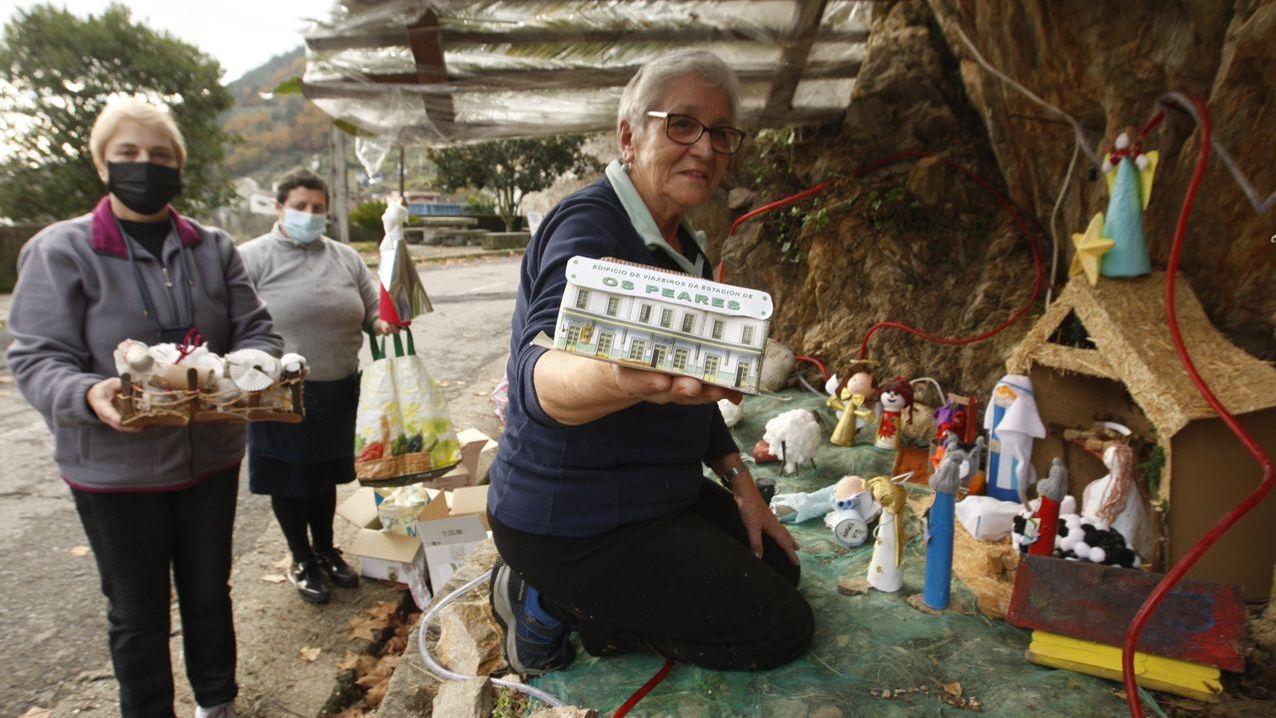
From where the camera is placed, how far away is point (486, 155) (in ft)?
77.3

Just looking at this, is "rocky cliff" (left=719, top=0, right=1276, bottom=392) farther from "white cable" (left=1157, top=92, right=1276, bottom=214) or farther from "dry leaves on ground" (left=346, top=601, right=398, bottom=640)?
"dry leaves on ground" (left=346, top=601, right=398, bottom=640)

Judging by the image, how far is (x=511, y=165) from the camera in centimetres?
2439

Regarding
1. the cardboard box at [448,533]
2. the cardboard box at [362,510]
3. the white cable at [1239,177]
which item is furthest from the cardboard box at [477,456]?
the white cable at [1239,177]

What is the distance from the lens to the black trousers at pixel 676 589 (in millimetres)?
1946

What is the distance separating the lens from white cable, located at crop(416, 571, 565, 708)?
84.0 inches

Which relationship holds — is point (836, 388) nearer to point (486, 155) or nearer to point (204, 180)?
point (204, 180)

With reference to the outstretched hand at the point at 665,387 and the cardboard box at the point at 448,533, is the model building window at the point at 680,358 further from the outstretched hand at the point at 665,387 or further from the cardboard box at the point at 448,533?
the cardboard box at the point at 448,533

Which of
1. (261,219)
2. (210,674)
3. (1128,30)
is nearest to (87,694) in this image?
(210,674)

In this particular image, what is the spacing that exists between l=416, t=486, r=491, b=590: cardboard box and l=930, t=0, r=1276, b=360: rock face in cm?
325

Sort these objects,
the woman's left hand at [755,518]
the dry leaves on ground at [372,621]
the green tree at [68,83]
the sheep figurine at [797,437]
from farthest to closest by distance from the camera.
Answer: the green tree at [68,83] → the sheep figurine at [797,437] → the dry leaves on ground at [372,621] → the woman's left hand at [755,518]

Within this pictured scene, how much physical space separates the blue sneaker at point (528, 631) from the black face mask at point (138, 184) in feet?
5.63

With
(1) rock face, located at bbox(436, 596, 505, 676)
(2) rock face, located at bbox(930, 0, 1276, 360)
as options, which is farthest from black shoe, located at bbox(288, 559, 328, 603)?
(2) rock face, located at bbox(930, 0, 1276, 360)

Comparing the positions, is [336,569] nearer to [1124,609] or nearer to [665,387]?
[665,387]

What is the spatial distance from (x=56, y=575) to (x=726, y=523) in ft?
12.2
